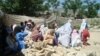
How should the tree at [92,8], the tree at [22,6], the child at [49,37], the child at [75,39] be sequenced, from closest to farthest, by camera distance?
the child at [49,37]
the child at [75,39]
the tree at [22,6]
the tree at [92,8]

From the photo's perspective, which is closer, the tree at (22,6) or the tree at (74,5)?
the tree at (22,6)

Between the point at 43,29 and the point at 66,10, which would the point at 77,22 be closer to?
the point at 43,29

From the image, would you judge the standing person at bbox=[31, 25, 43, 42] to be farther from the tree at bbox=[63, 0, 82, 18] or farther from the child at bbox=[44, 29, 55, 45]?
the tree at bbox=[63, 0, 82, 18]

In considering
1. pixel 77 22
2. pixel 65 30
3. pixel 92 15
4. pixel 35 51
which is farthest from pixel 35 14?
pixel 35 51

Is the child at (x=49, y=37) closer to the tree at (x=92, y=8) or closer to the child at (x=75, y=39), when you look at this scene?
the child at (x=75, y=39)

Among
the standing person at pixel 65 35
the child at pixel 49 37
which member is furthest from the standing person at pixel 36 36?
the standing person at pixel 65 35

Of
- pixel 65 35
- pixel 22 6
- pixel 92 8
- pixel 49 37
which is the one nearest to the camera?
pixel 49 37

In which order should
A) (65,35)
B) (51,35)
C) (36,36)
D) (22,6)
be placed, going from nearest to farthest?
(51,35)
(36,36)
(65,35)
(22,6)

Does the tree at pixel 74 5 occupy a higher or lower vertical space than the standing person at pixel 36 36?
lower

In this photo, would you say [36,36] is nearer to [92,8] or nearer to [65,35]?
[65,35]

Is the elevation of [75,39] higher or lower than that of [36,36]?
lower

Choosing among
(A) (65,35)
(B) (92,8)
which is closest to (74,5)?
(B) (92,8)

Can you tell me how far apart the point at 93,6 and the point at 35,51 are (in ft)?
156

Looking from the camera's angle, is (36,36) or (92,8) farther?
(92,8)
